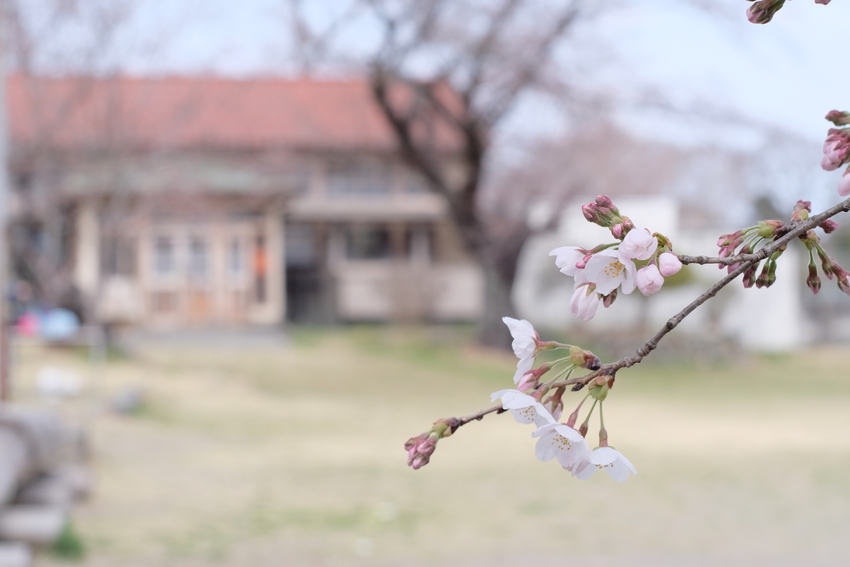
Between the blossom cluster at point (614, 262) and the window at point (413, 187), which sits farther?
the window at point (413, 187)

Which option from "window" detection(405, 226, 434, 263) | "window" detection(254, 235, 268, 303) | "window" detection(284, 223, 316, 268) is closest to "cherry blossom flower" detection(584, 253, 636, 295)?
"window" detection(254, 235, 268, 303)

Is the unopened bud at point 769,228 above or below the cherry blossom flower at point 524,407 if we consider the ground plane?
above

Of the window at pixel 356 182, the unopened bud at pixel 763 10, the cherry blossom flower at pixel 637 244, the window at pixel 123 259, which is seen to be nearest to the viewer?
the cherry blossom flower at pixel 637 244

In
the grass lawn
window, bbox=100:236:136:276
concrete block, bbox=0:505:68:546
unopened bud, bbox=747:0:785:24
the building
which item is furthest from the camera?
window, bbox=100:236:136:276

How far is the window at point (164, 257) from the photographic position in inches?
656

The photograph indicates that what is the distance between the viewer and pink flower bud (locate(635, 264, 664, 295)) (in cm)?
62

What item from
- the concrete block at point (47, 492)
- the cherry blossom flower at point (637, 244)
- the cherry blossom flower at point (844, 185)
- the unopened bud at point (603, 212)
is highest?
the cherry blossom flower at point (844, 185)

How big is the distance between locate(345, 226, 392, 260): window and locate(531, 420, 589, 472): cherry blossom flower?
61.4 feet

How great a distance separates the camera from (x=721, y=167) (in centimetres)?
1311

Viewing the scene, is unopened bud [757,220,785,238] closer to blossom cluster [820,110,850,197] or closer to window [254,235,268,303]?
blossom cluster [820,110,850,197]

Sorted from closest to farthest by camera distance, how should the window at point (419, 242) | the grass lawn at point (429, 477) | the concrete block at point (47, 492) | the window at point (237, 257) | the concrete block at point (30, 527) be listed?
the concrete block at point (30, 527)
the grass lawn at point (429, 477)
the concrete block at point (47, 492)
the window at point (237, 257)
the window at point (419, 242)

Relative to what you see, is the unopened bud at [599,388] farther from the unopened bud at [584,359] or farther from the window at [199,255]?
the window at [199,255]

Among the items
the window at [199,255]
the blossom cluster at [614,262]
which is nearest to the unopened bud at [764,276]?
the blossom cluster at [614,262]

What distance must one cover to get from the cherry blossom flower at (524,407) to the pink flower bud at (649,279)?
10 centimetres
